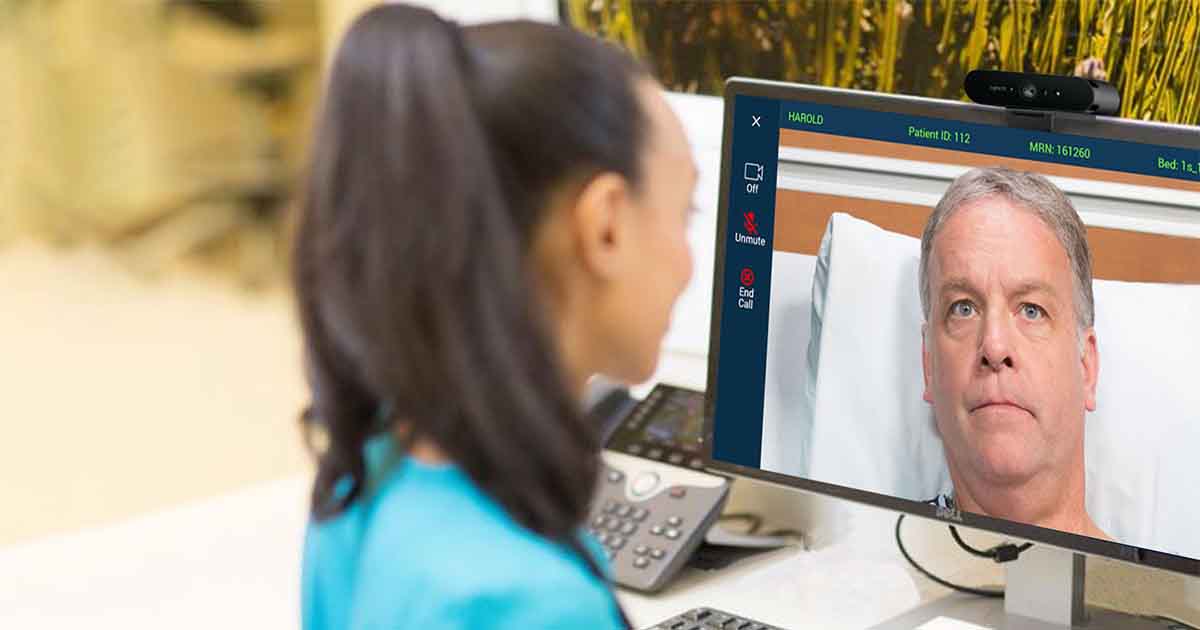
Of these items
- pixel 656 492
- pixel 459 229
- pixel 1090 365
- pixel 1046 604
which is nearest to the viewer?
pixel 459 229

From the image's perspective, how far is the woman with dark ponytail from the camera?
657 millimetres

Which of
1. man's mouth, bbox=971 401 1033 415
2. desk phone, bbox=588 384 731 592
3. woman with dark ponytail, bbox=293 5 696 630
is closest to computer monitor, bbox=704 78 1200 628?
man's mouth, bbox=971 401 1033 415

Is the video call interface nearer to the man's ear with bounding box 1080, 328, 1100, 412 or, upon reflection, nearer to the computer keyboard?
the man's ear with bounding box 1080, 328, 1100, 412

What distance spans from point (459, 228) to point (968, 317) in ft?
1.77

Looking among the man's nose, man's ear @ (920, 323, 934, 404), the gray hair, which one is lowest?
man's ear @ (920, 323, 934, 404)

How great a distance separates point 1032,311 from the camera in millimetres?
1071

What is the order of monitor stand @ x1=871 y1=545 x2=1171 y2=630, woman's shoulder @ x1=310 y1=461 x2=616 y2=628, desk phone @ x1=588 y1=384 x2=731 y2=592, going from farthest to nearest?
desk phone @ x1=588 y1=384 x2=731 y2=592 → monitor stand @ x1=871 y1=545 x2=1171 y2=630 → woman's shoulder @ x1=310 y1=461 x2=616 y2=628

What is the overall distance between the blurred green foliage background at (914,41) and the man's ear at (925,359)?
356 millimetres

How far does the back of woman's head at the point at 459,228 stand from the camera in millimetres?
658

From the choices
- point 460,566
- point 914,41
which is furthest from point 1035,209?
point 460,566

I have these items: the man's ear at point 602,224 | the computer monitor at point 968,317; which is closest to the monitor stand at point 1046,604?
the computer monitor at point 968,317

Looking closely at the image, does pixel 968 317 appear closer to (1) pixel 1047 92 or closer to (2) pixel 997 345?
(2) pixel 997 345

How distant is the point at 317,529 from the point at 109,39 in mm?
3942

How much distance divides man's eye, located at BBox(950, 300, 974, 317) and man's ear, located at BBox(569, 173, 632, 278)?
45 centimetres
